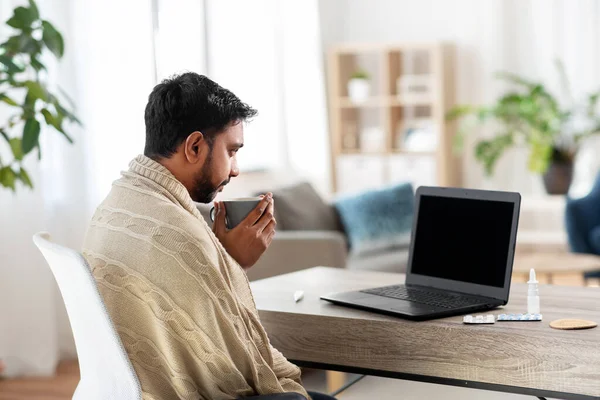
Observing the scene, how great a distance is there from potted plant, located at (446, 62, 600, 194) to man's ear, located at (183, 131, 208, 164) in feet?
16.4

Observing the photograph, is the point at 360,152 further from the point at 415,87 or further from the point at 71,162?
the point at 71,162

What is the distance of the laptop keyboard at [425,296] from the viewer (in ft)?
6.78

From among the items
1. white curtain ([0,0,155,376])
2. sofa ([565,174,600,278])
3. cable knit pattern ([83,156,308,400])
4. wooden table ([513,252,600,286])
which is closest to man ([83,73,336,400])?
cable knit pattern ([83,156,308,400])

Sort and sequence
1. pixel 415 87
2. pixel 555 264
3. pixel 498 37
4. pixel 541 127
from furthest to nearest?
pixel 415 87 < pixel 498 37 < pixel 541 127 < pixel 555 264

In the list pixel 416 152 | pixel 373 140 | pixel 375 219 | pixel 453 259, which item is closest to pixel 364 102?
pixel 373 140

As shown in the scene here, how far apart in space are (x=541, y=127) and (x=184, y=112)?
5.03 meters

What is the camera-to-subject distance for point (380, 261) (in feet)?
15.0

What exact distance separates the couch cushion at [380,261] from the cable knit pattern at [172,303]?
274 cm

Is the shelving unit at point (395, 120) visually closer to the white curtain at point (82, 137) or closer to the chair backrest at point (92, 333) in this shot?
the white curtain at point (82, 137)

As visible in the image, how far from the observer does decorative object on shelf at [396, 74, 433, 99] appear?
709 cm

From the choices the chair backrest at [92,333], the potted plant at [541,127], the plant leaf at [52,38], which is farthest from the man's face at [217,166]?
the potted plant at [541,127]

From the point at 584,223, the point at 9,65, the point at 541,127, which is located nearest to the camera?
the point at 9,65

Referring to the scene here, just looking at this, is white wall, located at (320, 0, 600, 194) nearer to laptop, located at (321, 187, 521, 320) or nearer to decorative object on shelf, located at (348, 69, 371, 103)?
decorative object on shelf, located at (348, 69, 371, 103)

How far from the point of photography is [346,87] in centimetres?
747
